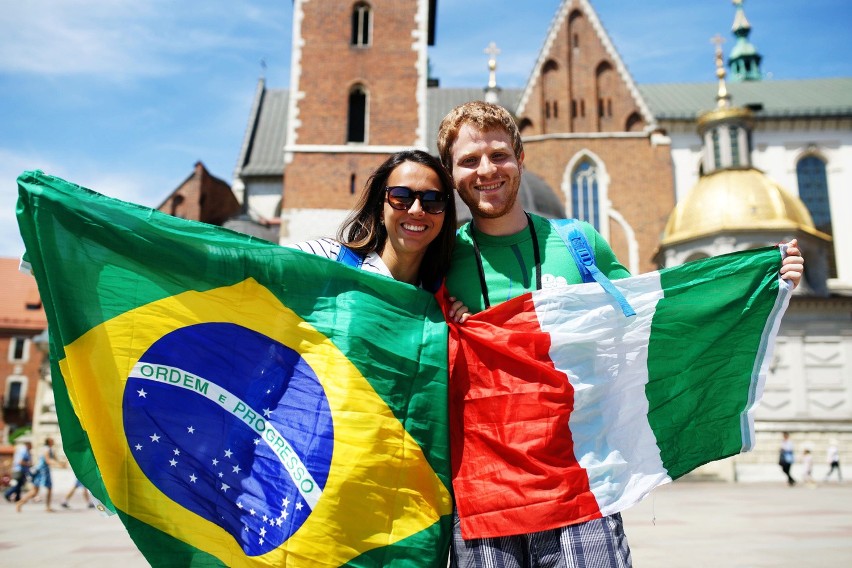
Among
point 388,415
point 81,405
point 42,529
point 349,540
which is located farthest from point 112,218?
point 42,529

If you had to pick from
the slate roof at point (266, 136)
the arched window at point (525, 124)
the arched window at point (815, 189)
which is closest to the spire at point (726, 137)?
the arched window at point (815, 189)

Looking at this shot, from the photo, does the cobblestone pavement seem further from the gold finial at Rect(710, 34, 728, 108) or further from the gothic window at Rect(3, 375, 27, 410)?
the gothic window at Rect(3, 375, 27, 410)

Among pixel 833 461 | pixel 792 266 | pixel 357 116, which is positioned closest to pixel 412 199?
pixel 792 266

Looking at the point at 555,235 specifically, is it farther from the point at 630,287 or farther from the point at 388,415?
the point at 388,415

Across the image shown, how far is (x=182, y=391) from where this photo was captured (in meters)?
2.64

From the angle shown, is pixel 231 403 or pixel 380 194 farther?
pixel 380 194

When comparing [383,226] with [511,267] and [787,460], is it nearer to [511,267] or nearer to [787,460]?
[511,267]

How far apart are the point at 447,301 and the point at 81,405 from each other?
4.57ft

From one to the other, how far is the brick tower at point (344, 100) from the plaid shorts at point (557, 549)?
20.5 meters

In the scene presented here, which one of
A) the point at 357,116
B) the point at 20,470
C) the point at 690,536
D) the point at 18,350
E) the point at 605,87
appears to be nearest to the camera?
the point at 690,536

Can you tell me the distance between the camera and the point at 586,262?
2.70 metres

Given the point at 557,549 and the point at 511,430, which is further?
the point at 511,430

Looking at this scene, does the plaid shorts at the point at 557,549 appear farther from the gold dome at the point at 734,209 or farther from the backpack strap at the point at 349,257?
the gold dome at the point at 734,209

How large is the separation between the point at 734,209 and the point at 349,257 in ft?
84.0
